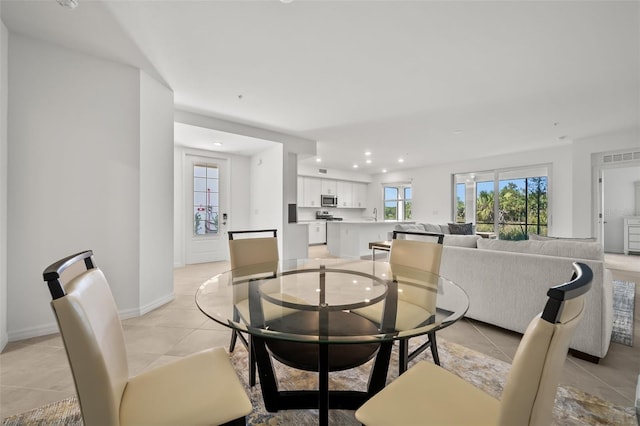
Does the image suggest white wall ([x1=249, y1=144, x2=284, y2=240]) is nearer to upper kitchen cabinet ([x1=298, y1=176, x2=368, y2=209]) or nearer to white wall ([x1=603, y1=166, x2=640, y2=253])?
upper kitchen cabinet ([x1=298, y1=176, x2=368, y2=209])

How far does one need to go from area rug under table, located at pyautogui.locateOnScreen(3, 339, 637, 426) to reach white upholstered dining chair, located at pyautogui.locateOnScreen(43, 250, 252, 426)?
563mm

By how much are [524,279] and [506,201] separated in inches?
227

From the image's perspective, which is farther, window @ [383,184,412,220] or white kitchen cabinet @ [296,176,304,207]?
window @ [383,184,412,220]

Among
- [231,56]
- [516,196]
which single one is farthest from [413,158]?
[231,56]

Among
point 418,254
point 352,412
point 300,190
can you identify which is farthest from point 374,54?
point 300,190

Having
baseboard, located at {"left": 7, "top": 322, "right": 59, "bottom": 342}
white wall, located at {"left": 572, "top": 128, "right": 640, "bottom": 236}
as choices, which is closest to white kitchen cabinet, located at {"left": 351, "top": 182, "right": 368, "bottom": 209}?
white wall, located at {"left": 572, "top": 128, "right": 640, "bottom": 236}

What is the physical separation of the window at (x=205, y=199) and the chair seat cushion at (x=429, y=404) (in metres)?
5.39

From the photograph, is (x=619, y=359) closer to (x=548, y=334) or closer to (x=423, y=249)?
(x=423, y=249)

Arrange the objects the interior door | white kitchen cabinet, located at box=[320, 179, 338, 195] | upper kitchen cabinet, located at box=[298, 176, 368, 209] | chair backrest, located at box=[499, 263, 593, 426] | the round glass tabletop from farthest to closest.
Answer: white kitchen cabinet, located at box=[320, 179, 338, 195]
upper kitchen cabinet, located at box=[298, 176, 368, 209]
the interior door
the round glass tabletop
chair backrest, located at box=[499, 263, 593, 426]

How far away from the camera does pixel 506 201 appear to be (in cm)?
702

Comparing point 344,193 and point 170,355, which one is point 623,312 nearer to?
point 170,355

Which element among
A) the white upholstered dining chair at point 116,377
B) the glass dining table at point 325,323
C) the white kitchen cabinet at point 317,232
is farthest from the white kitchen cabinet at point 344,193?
the white upholstered dining chair at point 116,377

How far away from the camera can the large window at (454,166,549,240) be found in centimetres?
650

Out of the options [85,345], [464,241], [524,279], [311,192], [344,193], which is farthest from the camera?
[344,193]
